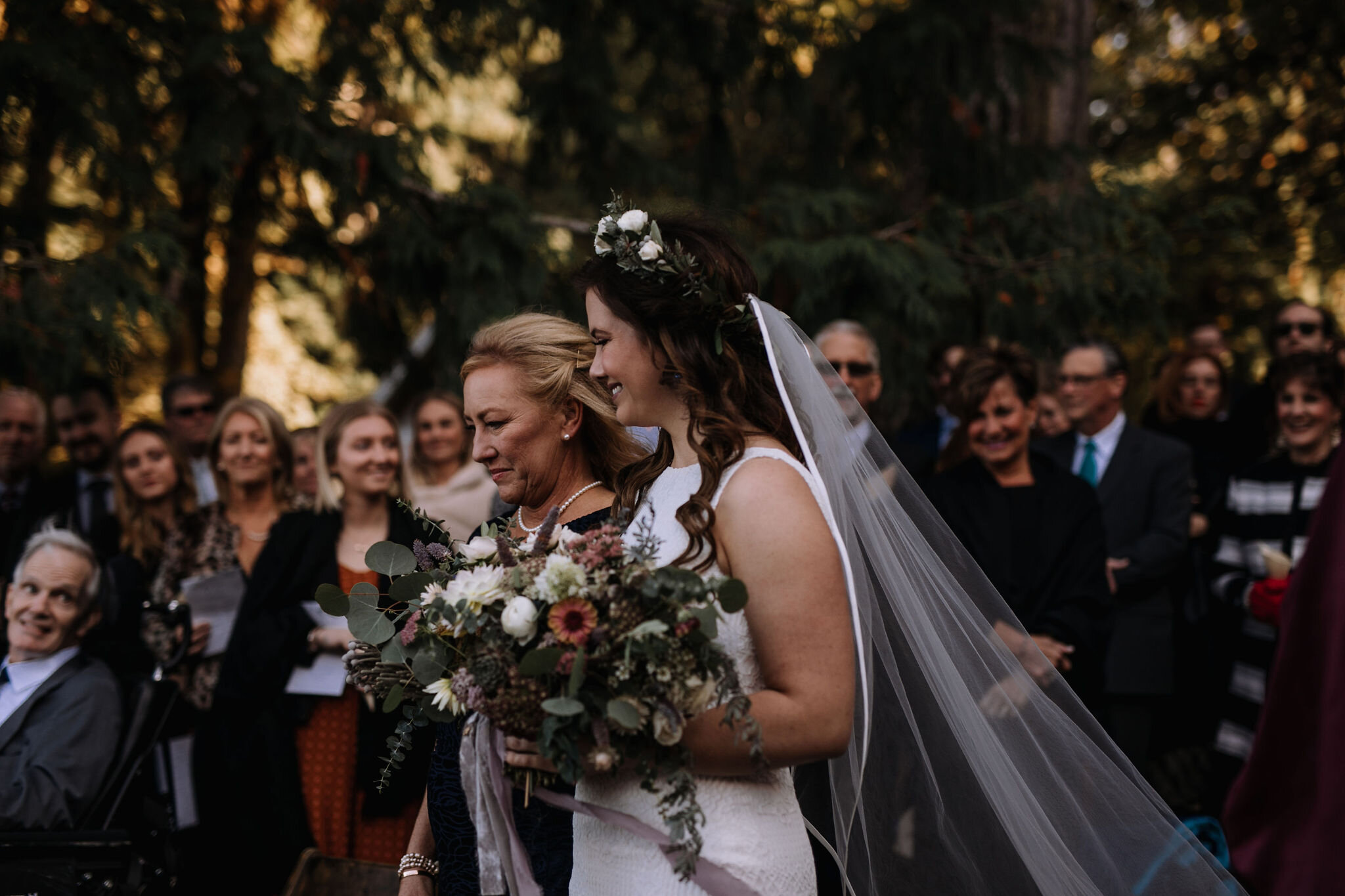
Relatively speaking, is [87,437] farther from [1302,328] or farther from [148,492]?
[1302,328]

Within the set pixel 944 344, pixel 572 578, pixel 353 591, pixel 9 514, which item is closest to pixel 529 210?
pixel 944 344

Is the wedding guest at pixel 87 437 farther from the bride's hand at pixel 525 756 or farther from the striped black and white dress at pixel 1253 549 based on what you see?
the striped black and white dress at pixel 1253 549

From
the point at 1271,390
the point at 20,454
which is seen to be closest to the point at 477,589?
the point at 20,454

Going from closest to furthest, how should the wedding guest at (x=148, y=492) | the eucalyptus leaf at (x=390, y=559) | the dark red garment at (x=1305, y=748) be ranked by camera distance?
the eucalyptus leaf at (x=390, y=559) → the dark red garment at (x=1305, y=748) → the wedding guest at (x=148, y=492)

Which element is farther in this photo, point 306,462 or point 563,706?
point 306,462

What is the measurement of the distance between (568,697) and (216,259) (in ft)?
32.3

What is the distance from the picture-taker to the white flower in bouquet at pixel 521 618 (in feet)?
6.24

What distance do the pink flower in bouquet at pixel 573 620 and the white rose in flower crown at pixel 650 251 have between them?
677mm

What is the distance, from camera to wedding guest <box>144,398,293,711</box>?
16.7 ft

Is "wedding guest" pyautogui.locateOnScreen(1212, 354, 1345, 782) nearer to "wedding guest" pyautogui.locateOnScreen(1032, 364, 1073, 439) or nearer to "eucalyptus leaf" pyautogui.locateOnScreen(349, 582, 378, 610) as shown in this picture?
"wedding guest" pyautogui.locateOnScreen(1032, 364, 1073, 439)

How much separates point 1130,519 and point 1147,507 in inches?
3.7

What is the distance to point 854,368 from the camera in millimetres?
4883

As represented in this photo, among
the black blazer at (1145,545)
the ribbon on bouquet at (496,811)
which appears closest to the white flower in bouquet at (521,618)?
the ribbon on bouquet at (496,811)

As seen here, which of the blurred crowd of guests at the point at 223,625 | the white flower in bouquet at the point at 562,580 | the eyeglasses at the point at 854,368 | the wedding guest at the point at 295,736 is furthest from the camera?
the eyeglasses at the point at 854,368
